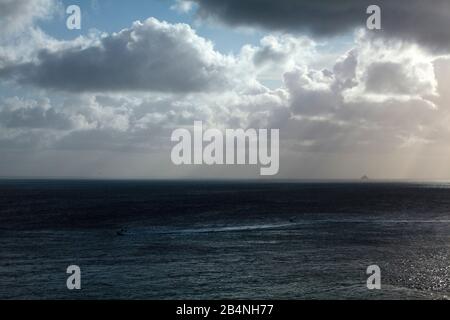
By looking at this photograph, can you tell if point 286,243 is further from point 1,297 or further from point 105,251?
point 1,297

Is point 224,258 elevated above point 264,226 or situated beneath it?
elevated above

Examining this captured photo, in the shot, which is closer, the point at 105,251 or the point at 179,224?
the point at 105,251

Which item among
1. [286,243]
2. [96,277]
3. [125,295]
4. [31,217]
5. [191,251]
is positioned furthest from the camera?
[31,217]

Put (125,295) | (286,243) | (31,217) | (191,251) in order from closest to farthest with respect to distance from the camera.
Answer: (125,295) < (191,251) < (286,243) < (31,217)

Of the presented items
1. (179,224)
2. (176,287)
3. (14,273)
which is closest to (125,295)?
(176,287)

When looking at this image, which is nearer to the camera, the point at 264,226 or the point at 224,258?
the point at 224,258

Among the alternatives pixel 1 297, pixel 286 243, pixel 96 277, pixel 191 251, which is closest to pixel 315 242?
pixel 286 243

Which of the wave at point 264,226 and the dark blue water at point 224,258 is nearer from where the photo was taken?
the dark blue water at point 224,258

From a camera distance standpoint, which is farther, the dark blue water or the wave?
the wave

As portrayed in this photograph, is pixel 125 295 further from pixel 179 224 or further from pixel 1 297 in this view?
pixel 179 224
